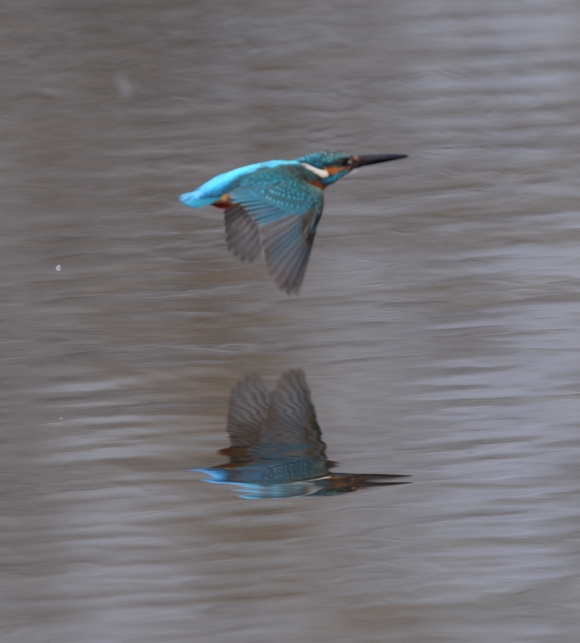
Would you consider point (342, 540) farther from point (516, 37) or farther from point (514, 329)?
point (516, 37)

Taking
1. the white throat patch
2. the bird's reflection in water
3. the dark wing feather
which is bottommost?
the bird's reflection in water

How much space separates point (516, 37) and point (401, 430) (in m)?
6.63

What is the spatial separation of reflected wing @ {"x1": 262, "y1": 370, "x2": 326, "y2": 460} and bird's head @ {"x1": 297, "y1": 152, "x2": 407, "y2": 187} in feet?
2.44

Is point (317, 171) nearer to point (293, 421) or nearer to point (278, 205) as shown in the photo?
point (278, 205)

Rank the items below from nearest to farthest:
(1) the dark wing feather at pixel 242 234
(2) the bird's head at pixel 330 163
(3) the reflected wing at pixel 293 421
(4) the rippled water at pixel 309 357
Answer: (4) the rippled water at pixel 309 357, (3) the reflected wing at pixel 293 421, (1) the dark wing feather at pixel 242 234, (2) the bird's head at pixel 330 163

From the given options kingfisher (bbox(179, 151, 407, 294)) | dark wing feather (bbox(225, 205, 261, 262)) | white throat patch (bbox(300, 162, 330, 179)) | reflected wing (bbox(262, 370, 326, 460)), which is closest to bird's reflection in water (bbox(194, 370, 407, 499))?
reflected wing (bbox(262, 370, 326, 460))

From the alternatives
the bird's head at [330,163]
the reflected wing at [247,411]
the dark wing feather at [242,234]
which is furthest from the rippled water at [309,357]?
the bird's head at [330,163]

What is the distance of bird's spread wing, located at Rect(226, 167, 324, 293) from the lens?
4188mm

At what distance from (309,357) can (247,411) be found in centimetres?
43

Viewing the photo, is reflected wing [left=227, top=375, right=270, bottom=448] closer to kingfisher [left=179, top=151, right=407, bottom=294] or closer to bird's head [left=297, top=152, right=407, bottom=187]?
kingfisher [left=179, top=151, right=407, bottom=294]

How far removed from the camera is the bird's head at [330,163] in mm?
4676

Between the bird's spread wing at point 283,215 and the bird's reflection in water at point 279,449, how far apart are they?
0.33m

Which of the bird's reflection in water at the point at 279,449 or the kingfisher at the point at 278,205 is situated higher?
the kingfisher at the point at 278,205

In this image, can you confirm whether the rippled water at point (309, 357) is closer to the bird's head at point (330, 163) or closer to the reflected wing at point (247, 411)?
the reflected wing at point (247, 411)
